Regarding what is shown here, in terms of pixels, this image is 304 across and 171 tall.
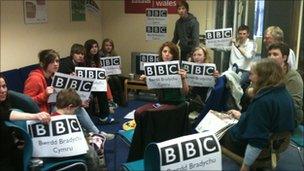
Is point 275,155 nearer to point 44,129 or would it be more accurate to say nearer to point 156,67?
point 156,67

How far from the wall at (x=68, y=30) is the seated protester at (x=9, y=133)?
8.35 ft

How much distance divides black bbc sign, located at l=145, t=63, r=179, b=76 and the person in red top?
0.93 metres

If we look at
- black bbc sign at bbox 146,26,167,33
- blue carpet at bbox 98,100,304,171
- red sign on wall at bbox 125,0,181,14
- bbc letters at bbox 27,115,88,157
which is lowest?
blue carpet at bbox 98,100,304,171

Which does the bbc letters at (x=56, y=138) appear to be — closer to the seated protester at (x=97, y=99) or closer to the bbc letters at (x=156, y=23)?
the seated protester at (x=97, y=99)

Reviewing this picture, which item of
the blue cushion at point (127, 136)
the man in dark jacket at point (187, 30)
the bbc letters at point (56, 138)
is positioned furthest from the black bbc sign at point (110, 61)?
the bbc letters at point (56, 138)

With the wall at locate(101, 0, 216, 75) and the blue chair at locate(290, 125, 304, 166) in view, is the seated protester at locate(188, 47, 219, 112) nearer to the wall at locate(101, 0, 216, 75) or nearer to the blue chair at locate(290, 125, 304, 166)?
the blue chair at locate(290, 125, 304, 166)

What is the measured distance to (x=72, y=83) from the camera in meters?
3.46

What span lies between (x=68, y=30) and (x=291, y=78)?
167 inches

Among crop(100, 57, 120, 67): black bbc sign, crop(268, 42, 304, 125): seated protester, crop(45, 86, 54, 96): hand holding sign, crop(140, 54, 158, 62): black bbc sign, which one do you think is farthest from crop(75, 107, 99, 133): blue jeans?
crop(140, 54, 158, 62): black bbc sign

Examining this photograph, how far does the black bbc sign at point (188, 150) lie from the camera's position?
199 cm

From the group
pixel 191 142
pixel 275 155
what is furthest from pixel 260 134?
pixel 191 142

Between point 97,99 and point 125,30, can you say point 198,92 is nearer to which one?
point 97,99

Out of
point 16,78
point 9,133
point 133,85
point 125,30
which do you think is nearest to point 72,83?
point 9,133

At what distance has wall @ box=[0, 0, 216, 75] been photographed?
5.17 m
